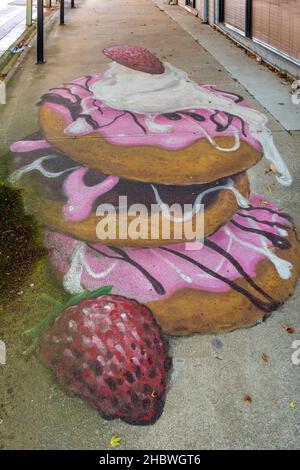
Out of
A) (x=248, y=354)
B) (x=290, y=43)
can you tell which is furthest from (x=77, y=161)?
(x=290, y=43)

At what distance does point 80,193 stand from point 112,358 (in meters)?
1.97

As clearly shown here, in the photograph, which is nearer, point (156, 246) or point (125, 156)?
point (156, 246)

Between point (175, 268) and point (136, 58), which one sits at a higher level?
point (136, 58)

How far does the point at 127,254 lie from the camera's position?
3406 mm

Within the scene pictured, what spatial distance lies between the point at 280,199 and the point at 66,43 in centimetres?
759

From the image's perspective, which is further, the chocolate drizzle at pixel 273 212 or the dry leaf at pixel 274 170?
the dry leaf at pixel 274 170

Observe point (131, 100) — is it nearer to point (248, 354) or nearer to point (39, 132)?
point (39, 132)

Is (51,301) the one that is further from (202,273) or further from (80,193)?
(80,193)

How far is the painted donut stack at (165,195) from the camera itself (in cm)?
309

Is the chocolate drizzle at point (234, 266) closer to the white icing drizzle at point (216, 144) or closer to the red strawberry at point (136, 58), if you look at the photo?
the white icing drizzle at point (216, 144)

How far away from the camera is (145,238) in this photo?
3.56 metres
